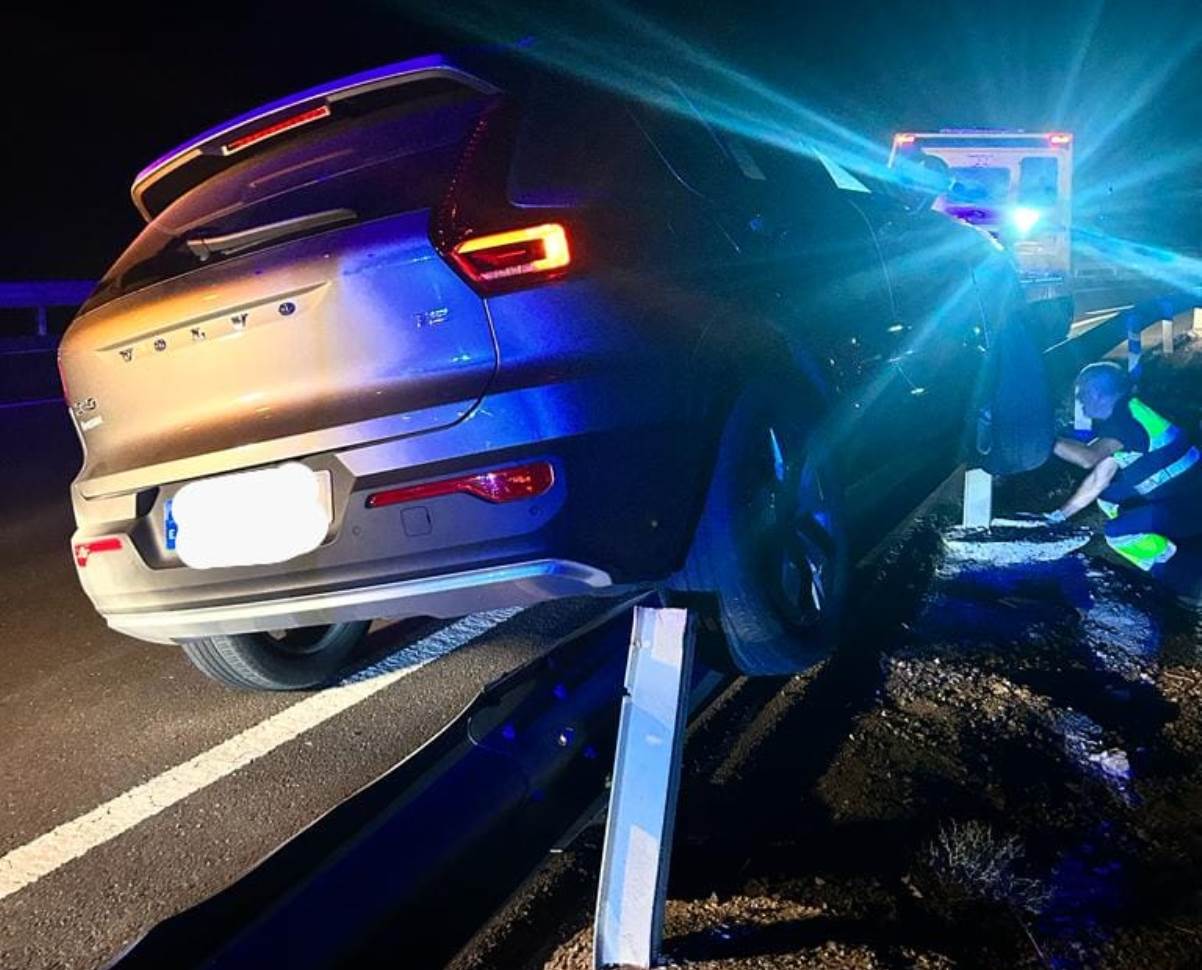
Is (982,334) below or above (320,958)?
above

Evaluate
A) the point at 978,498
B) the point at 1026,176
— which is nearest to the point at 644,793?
the point at 978,498

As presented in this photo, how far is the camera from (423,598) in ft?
7.71

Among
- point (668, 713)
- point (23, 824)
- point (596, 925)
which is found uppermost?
point (668, 713)

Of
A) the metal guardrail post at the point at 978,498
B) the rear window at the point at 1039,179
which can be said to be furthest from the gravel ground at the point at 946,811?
the rear window at the point at 1039,179

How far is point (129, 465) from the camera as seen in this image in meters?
2.66

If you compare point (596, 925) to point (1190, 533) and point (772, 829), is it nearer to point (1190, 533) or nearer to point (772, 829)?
point (772, 829)

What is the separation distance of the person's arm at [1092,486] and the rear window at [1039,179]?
7.46 metres

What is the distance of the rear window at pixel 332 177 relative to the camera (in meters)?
2.37

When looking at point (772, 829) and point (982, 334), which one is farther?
point (982, 334)

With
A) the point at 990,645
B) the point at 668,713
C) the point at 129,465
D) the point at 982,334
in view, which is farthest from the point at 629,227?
the point at 982,334

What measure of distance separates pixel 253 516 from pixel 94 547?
0.65 metres

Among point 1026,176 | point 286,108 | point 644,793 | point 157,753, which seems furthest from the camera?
point 1026,176

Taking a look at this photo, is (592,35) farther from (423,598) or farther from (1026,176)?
(423,598)

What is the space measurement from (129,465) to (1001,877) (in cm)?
238
